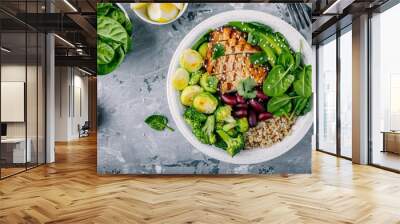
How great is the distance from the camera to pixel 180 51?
5.81 metres

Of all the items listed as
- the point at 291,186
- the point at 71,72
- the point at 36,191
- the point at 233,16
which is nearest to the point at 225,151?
the point at 291,186

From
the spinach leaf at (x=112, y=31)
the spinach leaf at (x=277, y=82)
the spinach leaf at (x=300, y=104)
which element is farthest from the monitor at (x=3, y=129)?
the spinach leaf at (x=300, y=104)

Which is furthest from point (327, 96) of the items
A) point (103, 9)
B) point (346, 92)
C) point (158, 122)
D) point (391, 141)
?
point (103, 9)

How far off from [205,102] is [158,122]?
80 centimetres

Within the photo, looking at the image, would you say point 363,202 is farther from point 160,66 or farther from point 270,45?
point 160,66

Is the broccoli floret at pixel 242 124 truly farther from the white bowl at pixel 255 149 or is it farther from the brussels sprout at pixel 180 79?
the brussels sprout at pixel 180 79

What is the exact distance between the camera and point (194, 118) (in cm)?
572

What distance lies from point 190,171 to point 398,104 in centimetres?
391

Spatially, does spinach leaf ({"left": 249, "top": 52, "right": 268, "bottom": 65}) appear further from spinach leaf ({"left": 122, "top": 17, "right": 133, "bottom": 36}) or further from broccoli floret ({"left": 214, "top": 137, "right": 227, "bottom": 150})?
spinach leaf ({"left": 122, "top": 17, "right": 133, "bottom": 36})

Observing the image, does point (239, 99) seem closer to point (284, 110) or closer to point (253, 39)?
point (284, 110)

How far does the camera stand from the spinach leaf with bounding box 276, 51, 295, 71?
5.75 metres

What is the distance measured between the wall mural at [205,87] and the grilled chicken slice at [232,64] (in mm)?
15

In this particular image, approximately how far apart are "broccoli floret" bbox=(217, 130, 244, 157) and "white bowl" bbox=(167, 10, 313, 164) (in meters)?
0.11

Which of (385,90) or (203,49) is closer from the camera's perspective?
(203,49)
